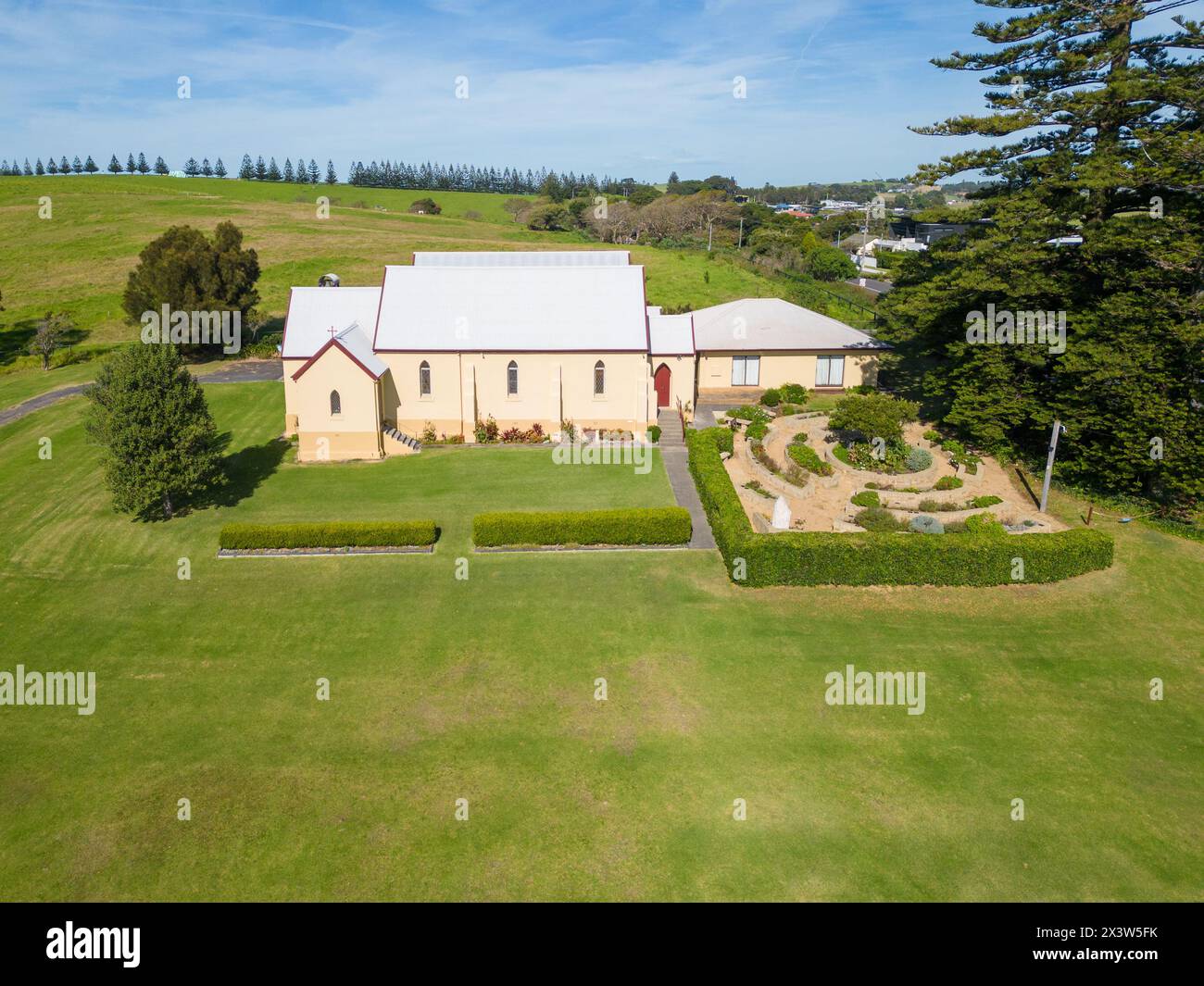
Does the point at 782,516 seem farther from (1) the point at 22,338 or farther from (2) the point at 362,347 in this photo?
(1) the point at 22,338

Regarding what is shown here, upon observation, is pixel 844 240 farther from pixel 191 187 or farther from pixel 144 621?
pixel 144 621

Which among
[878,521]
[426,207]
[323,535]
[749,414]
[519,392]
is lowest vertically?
[323,535]

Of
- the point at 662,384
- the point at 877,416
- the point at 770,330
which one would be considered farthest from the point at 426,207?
the point at 877,416

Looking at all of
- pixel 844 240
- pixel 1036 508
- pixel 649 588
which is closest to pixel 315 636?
pixel 649 588

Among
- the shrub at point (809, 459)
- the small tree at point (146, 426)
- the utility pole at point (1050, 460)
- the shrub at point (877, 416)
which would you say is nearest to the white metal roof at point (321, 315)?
the small tree at point (146, 426)

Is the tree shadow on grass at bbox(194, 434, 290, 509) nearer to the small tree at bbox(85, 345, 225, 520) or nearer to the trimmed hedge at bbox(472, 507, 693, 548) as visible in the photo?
the small tree at bbox(85, 345, 225, 520)
